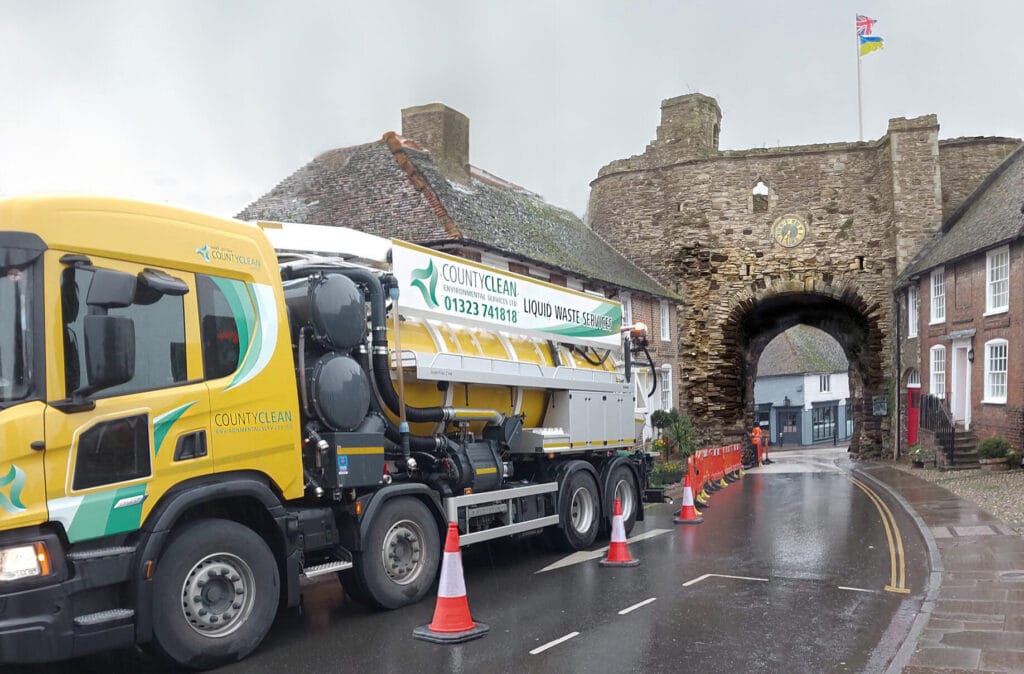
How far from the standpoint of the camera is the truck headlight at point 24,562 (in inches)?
214

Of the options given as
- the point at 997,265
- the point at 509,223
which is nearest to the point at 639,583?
the point at 509,223

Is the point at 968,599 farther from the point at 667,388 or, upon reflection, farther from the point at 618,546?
the point at 667,388

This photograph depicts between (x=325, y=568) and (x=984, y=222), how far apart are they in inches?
922

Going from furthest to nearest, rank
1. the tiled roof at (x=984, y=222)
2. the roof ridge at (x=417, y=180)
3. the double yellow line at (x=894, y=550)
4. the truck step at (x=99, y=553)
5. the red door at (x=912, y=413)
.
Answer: the red door at (x=912, y=413) → the tiled roof at (x=984, y=222) → the roof ridge at (x=417, y=180) → the double yellow line at (x=894, y=550) → the truck step at (x=99, y=553)

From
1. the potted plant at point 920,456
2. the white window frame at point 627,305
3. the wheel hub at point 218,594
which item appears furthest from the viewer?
the white window frame at point 627,305

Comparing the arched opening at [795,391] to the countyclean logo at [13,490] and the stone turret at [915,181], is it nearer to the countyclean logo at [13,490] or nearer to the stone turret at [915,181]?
the stone turret at [915,181]

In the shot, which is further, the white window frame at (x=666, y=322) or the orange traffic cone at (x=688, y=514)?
the white window frame at (x=666, y=322)

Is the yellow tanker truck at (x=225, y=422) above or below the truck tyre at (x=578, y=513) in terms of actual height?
above

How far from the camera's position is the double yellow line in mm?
9390

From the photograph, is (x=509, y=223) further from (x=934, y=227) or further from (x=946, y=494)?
(x=934, y=227)

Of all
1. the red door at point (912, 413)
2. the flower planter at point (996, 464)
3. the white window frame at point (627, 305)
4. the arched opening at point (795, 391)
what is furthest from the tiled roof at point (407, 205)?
the arched opening at point (795, 391)

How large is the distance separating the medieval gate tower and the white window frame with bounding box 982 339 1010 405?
743 centimetres

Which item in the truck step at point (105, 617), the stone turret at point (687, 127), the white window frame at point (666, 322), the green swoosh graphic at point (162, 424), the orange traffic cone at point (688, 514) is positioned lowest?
the orange traffic cone at point (688, 514)

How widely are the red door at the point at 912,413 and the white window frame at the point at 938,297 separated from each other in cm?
311
